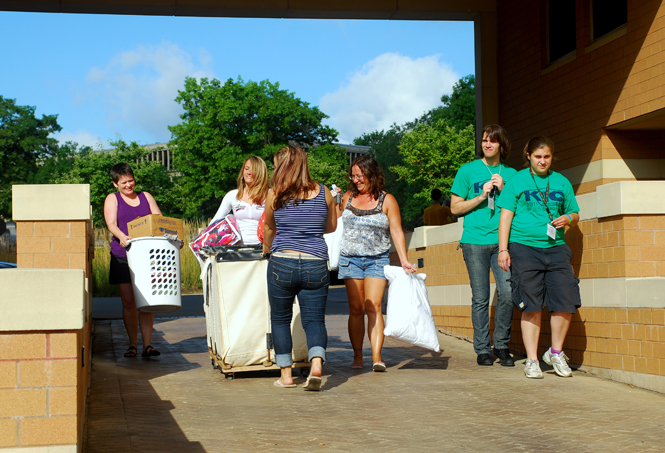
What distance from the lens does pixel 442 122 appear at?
56.8 m

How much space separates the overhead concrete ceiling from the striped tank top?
7.13 meters

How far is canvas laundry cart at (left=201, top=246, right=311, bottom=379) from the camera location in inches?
239

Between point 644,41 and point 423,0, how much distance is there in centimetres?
378

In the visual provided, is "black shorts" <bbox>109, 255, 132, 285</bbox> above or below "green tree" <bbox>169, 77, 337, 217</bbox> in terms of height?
below

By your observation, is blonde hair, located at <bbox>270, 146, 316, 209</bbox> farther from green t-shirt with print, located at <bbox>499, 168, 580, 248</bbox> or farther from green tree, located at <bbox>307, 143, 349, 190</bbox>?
green tree, located at <bbox>307, 143, 349, 190</bbox>

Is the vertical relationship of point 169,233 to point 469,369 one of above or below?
above

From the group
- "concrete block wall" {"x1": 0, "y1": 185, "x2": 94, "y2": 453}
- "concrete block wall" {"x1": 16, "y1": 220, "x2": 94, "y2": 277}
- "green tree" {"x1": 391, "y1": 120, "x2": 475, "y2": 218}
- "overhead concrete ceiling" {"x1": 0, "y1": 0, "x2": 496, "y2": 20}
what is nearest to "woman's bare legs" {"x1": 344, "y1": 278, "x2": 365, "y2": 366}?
"concrete block wall" {"x1": 16, "y1": 220, "x2": 94, "y2": 277}

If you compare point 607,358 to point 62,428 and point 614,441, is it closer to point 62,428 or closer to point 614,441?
point 614,441

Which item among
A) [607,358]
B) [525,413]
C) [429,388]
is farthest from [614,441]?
[607,358]

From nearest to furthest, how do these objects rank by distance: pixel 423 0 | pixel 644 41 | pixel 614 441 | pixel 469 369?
pixel 614 441 < pixel 469 369 < pixel 644 41 < pixel 423 0

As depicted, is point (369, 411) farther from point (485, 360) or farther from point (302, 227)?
point (485, 360)

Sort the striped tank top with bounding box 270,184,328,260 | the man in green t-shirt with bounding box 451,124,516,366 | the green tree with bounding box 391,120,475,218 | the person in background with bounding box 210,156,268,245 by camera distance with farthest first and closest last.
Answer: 1. the green tree with bounding box 391,120,475,218
2. the man in green t-shirt with bounding box 451,124,516,366
3. the person in background with bounding box 210,156,268,245
4. the striped tank top with bounding box 270,184,328,260

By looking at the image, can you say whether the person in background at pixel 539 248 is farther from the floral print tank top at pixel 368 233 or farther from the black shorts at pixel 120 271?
the black shorts at pixel 120 271

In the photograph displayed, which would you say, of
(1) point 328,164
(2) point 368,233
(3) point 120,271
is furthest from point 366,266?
(1) point 328,164
